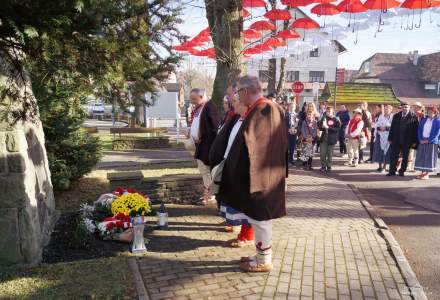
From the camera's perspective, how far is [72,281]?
12.4 feet

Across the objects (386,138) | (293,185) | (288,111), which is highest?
(288,111)

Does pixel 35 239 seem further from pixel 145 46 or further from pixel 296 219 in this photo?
pixel 296 219

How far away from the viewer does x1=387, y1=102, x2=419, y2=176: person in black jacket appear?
1017 cm

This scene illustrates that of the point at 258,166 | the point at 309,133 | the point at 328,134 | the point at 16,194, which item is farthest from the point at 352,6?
the point at 16,194

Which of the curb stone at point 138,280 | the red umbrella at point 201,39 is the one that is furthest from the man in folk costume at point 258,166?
the red umbrella at point 201,39

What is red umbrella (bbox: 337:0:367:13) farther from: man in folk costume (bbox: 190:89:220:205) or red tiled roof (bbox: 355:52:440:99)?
red tiled roof (bbox: 355:52:440:99)

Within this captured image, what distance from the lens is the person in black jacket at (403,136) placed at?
10172mm

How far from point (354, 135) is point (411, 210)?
4813 millimetres

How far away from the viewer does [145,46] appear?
3471 millimetres

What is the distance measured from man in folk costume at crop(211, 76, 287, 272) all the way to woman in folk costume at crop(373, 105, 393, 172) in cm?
831

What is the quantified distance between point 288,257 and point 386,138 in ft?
27.7

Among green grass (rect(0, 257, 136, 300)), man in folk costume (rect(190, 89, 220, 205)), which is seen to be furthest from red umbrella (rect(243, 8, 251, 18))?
green grass (rect(0, 257, 136, 300))

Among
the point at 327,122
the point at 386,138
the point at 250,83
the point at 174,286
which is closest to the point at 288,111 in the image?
the point at 327,122

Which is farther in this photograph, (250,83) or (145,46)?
(250,83)
